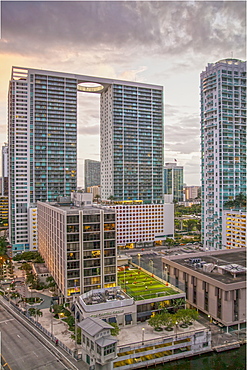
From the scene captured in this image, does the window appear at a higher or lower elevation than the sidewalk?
higher

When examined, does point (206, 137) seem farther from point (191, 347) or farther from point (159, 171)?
point (191, 347)

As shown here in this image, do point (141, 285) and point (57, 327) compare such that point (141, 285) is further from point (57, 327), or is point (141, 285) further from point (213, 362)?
point (213, 362)

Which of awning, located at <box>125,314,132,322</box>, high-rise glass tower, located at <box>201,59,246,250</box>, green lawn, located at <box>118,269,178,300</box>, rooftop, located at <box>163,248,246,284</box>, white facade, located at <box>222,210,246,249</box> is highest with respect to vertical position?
high-rise glass tower, located at <box>201,59,246,250</box>

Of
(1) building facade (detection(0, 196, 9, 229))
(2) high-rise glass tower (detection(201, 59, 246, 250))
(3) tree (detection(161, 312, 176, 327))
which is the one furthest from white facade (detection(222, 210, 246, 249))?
(1) building facade (detection(0, 196, 9, 229))

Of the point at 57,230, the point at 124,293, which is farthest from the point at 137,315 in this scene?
the point at 57,230

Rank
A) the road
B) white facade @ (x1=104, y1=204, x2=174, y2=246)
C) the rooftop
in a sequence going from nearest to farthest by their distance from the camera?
1. the road
2. the rooftop
3. white facade @ (x1=104, y1=204, x2=174, y2=246)

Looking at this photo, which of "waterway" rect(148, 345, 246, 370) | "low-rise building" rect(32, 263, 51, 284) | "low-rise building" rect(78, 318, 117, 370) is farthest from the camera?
"low-rise building" rect(32, 263, 51, 284)

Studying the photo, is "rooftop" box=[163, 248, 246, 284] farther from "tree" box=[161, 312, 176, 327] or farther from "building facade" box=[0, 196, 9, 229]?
"building facade" box=[0, 196, 9, 229]
